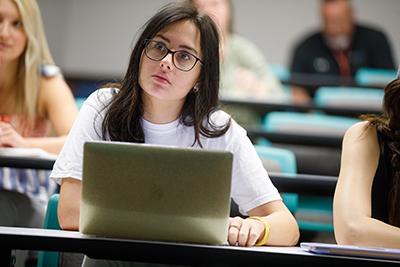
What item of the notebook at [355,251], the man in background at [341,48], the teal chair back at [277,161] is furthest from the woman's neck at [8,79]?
the man in background at [341,48]

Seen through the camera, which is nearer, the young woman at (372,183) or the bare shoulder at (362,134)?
the young woman at (372,183)

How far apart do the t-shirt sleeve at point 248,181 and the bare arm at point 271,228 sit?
20 mm

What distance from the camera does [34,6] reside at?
2.94 meters

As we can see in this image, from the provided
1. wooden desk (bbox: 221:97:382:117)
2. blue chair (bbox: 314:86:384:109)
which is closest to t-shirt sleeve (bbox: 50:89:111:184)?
wooden desk (bbox: 221:97:382:117)

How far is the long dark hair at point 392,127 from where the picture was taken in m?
2.33

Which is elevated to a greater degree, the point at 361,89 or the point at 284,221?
the point at 361,89

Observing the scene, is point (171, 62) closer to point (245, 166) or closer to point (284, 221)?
point (245, 166)

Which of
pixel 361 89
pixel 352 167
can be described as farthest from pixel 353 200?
pixel 361 89

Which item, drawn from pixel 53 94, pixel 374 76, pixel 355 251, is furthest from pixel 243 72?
pixel 355 251

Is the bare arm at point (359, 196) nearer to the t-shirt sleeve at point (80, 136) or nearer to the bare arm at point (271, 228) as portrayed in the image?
the bare arm at point (271, 228)

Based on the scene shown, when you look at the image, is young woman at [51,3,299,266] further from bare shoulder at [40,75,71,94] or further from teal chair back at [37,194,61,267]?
bare shoulder at [40,75,71,94]

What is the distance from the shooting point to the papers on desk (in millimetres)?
2594

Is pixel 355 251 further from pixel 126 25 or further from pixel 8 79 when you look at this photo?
pixel 126 25

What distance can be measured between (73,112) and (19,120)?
18 centimetres
